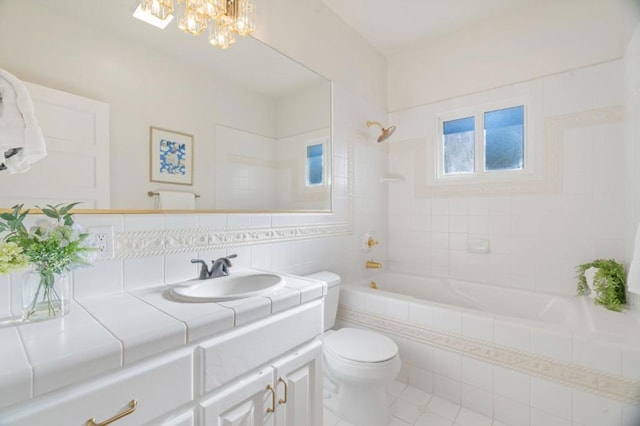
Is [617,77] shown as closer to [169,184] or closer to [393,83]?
[393,83]

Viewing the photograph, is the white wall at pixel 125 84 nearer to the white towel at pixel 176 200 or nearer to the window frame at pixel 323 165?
the white towel at pixel 176 200

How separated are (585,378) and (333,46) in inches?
102

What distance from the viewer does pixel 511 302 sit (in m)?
2.25

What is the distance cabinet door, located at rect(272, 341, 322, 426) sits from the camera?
1.05 metres

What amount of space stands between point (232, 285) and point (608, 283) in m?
2.24

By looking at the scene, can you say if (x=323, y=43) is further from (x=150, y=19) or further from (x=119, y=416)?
(x=119, y=416)

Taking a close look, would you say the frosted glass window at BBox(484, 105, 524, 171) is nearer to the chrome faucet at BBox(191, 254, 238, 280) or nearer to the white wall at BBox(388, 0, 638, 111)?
the white wall at BBox(388, 0, 638, 111)

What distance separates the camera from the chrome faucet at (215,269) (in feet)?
4.26

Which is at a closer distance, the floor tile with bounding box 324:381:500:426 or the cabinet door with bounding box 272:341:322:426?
the cabinet door with bounding box 272:341:322:426

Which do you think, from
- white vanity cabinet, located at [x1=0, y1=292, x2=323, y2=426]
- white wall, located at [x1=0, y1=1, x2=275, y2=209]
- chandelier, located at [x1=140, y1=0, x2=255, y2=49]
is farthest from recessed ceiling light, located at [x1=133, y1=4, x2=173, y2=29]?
white vanity cabinet, located at [x1=0, y1=292, x2=323, y2=426]

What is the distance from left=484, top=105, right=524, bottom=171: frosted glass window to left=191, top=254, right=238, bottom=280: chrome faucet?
7.53 feet

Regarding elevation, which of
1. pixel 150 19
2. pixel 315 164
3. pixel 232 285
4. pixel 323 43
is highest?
pixel 323 43

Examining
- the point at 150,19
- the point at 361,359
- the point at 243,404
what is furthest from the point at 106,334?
the point at 150,19

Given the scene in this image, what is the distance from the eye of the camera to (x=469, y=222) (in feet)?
8.32
